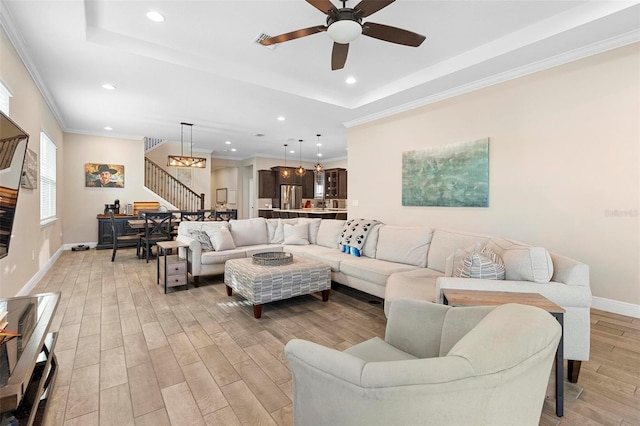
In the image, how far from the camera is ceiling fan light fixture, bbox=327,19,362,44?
8.04ft

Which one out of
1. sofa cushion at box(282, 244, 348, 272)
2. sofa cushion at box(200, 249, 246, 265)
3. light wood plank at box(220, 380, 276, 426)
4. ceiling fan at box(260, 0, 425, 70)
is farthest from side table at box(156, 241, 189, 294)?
ceiling fan at box(260, 0, 425, 70)

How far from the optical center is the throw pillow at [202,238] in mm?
4409

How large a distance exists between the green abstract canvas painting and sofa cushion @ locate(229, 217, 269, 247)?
253cm

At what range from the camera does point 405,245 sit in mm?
3768

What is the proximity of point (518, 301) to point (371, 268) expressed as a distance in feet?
5.80

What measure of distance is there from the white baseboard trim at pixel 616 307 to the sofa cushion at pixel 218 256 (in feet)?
14.4

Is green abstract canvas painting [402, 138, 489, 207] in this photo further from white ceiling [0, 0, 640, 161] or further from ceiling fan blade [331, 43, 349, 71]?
ceiling fan blade [331, 43, 349, 71]

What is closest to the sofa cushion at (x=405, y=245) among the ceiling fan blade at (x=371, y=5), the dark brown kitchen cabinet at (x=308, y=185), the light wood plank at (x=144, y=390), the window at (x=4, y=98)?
the ceiling fan blade at (x=371, y=5)

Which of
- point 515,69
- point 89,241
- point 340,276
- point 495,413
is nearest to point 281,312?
point 340,276

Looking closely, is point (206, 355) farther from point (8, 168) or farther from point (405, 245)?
point (405, 245)

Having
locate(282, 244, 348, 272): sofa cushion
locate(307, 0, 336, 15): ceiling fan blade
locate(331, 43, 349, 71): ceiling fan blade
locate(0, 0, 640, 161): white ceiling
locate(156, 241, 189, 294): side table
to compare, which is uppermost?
locate(0, 0, 640, 161): white ceiling

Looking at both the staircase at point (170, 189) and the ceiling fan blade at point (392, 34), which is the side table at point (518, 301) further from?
the staircase at point (170, 189)

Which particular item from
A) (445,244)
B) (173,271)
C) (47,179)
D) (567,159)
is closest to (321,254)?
(445,244)

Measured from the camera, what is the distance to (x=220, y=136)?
7.86m
